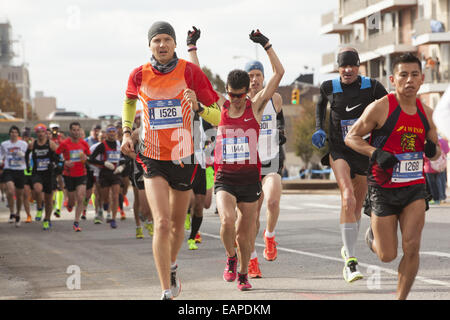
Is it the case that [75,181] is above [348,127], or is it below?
below

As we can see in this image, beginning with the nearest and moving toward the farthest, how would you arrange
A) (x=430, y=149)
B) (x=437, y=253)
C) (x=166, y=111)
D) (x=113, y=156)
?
(x=430, y=149)
(x=166, y=111)
(x=437, y=253)
(x=113, y=156)

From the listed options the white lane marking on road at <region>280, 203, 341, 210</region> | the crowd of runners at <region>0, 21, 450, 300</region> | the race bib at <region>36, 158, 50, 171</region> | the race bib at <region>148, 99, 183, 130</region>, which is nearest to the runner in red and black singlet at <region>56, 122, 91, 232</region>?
the race bib at <region>36, 158, 50, 171</region>

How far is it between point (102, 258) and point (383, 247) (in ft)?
18.2

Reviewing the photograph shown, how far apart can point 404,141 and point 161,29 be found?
2.22m

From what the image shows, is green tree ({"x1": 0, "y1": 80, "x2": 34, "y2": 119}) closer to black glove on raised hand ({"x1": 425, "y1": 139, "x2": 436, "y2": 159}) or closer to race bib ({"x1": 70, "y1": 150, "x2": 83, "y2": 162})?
race bib ({"x1": 70, "y1": 150, "x2": 83, "y2": 162})

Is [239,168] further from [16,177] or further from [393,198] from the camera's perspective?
[16,177]

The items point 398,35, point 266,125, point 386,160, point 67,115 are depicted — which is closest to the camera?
point 386,160

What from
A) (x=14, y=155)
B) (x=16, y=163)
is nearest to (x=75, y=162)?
(x=16, y=163)

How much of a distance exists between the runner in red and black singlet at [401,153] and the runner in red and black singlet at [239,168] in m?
1.68

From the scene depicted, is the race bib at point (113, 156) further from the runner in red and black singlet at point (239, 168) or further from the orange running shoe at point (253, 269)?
the runner in red and black singlet at point (239, 168)

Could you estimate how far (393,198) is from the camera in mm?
7035

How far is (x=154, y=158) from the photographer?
25.4 ft

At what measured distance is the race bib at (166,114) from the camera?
7699 mm
